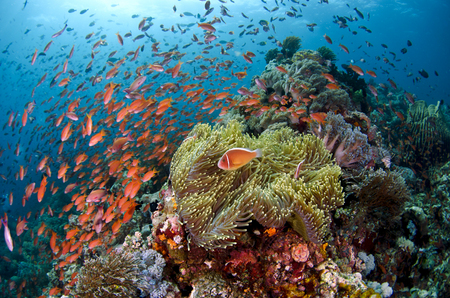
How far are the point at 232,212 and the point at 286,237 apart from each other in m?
0.90

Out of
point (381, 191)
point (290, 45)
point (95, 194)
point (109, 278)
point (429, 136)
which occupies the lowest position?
point (429, 136)

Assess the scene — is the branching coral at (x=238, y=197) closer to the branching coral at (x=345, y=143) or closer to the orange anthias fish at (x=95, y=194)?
the branching coral at (x=345, y=143)

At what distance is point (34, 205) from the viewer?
20.1m

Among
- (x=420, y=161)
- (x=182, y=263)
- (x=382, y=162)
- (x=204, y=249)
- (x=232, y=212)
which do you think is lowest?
(x=420, y=161)

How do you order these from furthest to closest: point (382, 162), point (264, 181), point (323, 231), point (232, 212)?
point (382, 162) < point (264, 181) < point (323, 231) < point (232, 212)

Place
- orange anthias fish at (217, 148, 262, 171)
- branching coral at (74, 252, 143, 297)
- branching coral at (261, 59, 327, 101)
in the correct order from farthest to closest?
1. branching coral at (261, 59, 327, 101)
2. branching coral at (74, 252, 143, 297)
3. orange anthias fish at (217, 148, 262, 171)

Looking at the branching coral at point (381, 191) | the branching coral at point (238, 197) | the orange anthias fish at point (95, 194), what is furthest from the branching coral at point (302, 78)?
the orange anthias fish at point (95, 194)

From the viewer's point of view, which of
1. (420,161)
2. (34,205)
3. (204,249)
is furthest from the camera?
(34,205)

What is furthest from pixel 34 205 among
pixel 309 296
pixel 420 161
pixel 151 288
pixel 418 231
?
pixel 420 161

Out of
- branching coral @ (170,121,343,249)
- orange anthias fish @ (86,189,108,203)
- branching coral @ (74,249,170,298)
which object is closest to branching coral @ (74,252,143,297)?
branching coral @ (74,249,170,298)

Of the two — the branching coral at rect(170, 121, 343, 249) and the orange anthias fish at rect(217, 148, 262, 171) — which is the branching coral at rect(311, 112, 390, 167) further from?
the orange anthias fish at rect(217, 148, 262, 171)

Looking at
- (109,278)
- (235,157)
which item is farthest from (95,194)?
A: (235,157)

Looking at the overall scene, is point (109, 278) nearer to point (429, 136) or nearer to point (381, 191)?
point (381, 191)

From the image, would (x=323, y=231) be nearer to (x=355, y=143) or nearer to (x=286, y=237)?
(x=286, y=237)
